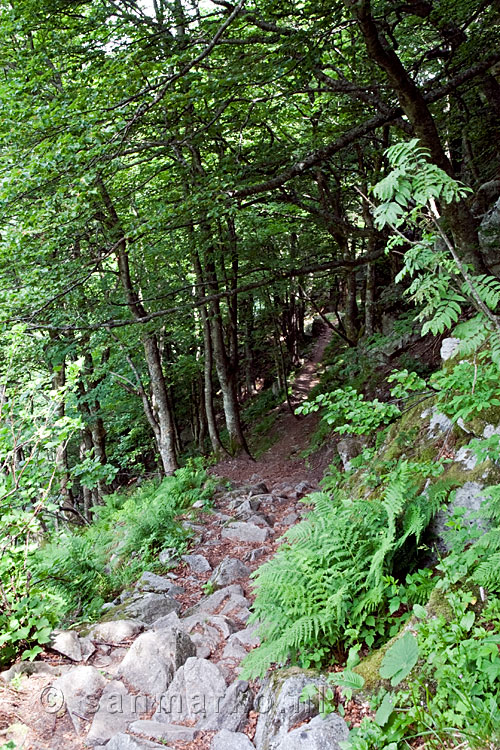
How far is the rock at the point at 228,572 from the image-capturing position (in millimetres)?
5816

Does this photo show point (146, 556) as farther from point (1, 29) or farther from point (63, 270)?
point (1, 29)

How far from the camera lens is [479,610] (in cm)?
269

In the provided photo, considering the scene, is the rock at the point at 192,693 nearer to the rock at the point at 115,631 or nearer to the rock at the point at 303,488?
the rock at the point at 115,631

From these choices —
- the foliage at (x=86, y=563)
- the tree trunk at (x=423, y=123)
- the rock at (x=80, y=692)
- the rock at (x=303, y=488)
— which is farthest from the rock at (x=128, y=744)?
the rock at (x=303, y=488)

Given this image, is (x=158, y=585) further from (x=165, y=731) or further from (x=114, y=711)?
(x=165, y=731)

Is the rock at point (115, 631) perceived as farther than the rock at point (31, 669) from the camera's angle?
Yes

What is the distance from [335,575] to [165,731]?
162cm

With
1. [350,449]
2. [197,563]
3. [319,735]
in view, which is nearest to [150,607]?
[197,563]

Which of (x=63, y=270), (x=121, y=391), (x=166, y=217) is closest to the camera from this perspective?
(x=166, y=217)

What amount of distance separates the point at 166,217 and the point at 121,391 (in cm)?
864

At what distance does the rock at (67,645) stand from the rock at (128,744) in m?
1.23

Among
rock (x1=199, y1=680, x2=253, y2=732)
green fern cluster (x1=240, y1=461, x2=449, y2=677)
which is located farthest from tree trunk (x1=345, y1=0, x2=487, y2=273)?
rock (x1=199, y1=680, x2=253, y2=732)

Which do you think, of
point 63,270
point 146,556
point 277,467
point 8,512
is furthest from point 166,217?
point 277,467

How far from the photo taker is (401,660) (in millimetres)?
2398
